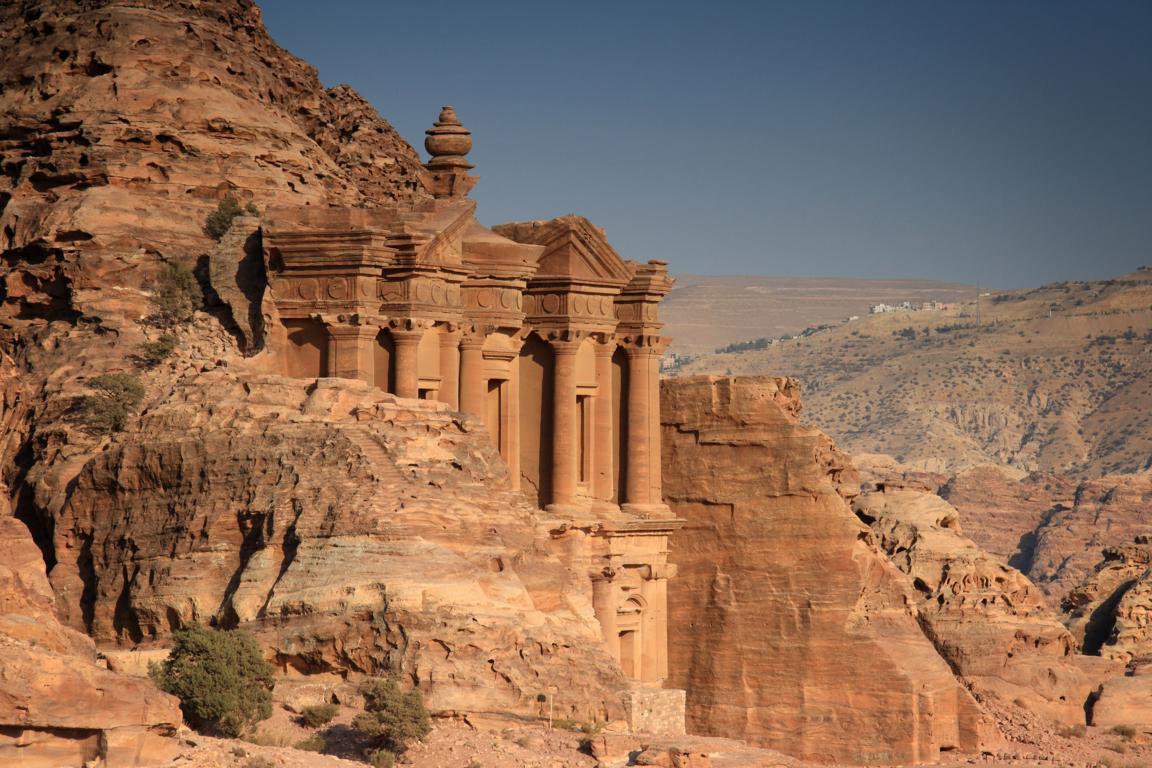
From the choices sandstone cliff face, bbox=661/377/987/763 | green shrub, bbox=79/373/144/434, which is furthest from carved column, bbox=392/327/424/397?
sandstone cliff face, bbox=661/377/987/763

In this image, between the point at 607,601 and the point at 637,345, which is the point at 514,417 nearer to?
the point at 637,345

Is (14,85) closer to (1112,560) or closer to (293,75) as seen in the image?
(293,75)

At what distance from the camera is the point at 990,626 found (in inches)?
2534

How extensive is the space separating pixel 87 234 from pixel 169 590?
11426 mm

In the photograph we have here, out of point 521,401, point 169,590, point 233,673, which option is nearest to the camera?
point 233,673

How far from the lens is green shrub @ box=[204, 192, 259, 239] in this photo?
5328 centimetres

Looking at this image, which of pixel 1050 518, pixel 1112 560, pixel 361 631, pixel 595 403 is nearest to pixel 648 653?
pixel 595 403

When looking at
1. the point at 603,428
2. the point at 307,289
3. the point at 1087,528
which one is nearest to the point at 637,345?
the point at 603,428

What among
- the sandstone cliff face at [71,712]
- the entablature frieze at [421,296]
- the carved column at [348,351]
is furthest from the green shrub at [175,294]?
the sandstone cliff face at [71,712]

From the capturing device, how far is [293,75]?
61594mm

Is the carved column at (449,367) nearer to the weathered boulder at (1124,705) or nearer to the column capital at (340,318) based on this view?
the column capital at (340,318)

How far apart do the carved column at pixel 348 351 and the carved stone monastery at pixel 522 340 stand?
4 centimetres

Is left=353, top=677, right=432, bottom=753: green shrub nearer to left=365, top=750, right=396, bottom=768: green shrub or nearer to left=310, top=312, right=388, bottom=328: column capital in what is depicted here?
left=365, top=750, right=396, bottom=768: green shrub

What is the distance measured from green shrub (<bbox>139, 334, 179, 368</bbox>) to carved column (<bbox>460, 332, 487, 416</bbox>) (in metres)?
8.95
